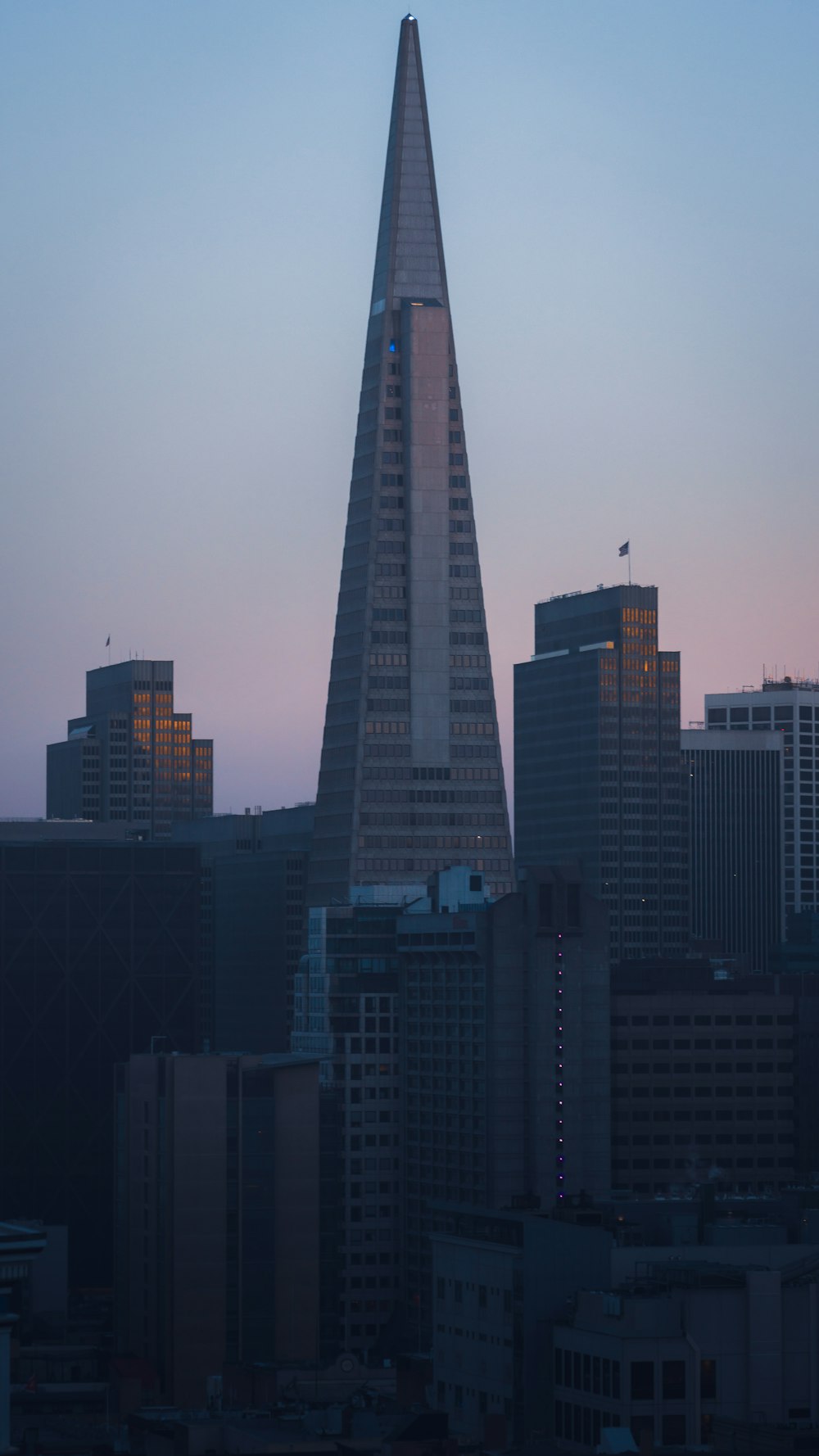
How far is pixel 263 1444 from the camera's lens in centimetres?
15662

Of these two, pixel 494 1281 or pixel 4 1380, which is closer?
pixel 4 1380

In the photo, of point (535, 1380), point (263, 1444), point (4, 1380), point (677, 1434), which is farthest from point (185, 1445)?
point (4, 1380)

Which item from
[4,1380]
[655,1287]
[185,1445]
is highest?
[4,1380]

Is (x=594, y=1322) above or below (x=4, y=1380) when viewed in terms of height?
below

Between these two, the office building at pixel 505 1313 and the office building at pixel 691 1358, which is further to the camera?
the office building at pixel 505 1313

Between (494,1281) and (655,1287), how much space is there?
18.6m

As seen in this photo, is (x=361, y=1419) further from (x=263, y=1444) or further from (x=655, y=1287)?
(x=655, y=1287)

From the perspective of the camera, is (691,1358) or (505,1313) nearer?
(691,1358)

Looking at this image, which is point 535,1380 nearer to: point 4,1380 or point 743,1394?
point 743,1394

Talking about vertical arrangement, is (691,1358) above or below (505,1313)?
above

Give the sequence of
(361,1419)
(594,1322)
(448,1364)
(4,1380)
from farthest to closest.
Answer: (448,1364), (361,1419), (594,1322), (4,1380)

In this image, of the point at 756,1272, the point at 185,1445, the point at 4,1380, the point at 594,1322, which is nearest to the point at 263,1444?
the point at 185,1445

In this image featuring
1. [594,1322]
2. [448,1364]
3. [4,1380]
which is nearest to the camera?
[4,1380]

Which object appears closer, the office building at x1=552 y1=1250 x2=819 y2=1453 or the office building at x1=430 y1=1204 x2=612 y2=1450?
the office building at x1=552 y1=1250 x2=819 y2=1453
